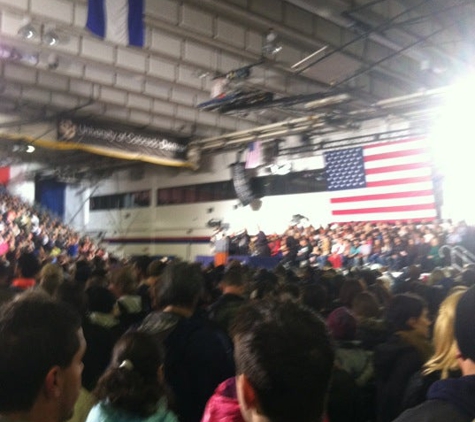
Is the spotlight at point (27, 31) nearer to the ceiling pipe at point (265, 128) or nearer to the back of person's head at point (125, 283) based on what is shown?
the back of person's head at point (125, 283)

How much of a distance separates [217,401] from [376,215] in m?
11.0

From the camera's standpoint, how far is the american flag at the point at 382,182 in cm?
1088

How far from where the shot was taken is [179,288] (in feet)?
7.66

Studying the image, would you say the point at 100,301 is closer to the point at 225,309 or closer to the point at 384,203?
the point at 225,309

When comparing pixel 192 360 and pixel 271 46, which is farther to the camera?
pixel 271 46

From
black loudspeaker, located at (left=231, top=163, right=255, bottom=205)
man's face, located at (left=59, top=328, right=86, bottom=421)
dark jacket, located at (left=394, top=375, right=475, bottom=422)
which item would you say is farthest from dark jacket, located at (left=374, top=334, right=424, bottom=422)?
black loudspeaker, located at (left=231, top=163, right=255, bottom=205)

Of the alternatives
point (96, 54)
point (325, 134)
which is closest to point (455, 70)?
point (325, 134)

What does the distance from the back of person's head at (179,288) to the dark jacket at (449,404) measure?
1209mm

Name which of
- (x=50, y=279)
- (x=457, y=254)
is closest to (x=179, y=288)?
(x=50, y=279)

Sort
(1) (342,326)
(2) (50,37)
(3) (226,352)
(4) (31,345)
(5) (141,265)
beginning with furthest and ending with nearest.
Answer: (2) (50,37)
(5) (141,265)
(1) (342,326)
(3) (226,352)
(4) (31,345)

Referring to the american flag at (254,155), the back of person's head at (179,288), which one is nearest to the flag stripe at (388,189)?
the american flag at (254,155)

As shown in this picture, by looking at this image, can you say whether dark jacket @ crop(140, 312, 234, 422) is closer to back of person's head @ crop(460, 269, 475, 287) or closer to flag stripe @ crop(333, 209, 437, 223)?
back of person's head @ crop(460, 269, 475, 287)

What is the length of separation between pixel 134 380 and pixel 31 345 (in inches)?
23.9

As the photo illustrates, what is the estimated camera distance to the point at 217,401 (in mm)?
1429
